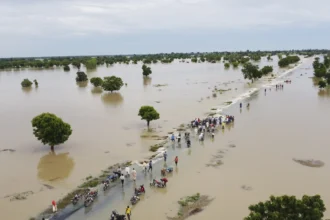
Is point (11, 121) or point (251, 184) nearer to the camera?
point (251, 184)

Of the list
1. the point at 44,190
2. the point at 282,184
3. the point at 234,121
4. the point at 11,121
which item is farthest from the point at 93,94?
the point at 282,184

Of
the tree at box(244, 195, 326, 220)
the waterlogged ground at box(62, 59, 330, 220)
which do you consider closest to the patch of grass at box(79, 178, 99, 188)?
the waterlogged ground at box(62, 59, 330, 220)

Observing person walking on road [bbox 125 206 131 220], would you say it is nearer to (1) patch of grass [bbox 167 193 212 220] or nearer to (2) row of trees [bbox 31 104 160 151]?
(1) patch of grass [bbox 167 193 212 220]

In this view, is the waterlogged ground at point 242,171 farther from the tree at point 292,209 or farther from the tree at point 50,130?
the tree at point 50,130

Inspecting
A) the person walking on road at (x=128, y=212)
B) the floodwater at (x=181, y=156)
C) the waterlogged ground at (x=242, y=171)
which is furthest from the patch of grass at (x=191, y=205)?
the person walking on road at (x=128, y=212)

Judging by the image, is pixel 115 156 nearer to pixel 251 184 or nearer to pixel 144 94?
pixel 251 184

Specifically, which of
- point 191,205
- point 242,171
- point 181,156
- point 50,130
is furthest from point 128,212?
point 50,130
